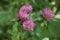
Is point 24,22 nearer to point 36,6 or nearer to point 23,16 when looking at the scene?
point 23,16

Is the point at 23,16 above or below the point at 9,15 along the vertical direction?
above

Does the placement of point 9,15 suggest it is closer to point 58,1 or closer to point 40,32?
point 40,32

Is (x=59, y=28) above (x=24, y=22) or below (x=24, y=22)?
below

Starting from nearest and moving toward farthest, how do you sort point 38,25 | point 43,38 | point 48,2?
point 43,38 → point 38,25 → point 48,2

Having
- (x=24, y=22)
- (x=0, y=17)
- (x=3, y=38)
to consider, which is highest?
(x=24, y=22)

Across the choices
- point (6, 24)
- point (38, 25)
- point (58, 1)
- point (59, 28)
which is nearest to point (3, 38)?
point (6, 24)

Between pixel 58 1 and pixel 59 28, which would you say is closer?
pixel 59 28

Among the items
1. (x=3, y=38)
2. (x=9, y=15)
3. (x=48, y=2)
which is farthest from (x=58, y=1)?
(x=3, y=38)

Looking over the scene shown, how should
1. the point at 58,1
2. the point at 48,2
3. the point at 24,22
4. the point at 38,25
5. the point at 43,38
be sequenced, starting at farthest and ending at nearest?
the point at 58,1, the point at 48,2, the point at 38,25, the point at 43,38, the point at 24,22

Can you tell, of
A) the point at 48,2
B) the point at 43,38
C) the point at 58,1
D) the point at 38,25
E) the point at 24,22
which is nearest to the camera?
the point at 24,22
